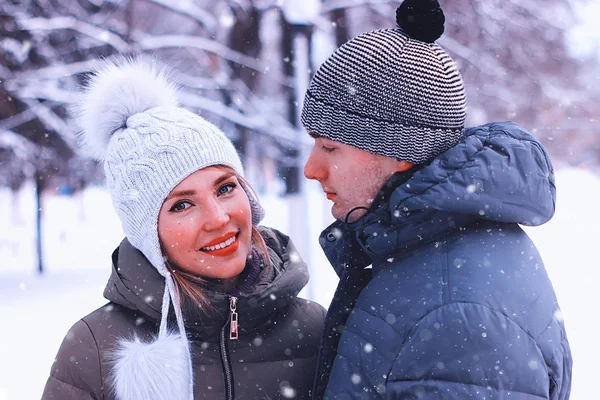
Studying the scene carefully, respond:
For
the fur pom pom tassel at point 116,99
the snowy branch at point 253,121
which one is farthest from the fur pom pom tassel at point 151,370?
the snowy branch at point 253,121

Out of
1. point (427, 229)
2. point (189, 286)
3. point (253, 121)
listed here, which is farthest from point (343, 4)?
point (427, 229)

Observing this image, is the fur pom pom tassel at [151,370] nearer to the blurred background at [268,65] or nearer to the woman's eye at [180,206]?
the woman's eye at [180,206]

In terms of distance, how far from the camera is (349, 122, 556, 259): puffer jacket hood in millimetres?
1550

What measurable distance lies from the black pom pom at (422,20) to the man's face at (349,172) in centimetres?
36

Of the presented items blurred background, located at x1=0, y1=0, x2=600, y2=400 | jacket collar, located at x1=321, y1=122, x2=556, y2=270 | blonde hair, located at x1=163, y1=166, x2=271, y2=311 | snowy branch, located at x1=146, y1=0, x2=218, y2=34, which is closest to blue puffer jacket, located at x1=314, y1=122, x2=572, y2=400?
jacket collar, located at x1=321, y1=122, x2=556, y2=270

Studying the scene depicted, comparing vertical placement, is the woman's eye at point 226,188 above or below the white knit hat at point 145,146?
below

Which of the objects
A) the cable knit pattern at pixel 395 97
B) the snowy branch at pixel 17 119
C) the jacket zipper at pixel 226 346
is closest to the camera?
the cable knit pattern at pixel 395 97

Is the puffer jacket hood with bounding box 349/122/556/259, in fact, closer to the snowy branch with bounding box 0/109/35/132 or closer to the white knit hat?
the white knit hat

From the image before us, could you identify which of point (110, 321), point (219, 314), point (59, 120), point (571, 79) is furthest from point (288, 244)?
point (571, 79)

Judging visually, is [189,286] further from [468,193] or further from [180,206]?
[468,193]

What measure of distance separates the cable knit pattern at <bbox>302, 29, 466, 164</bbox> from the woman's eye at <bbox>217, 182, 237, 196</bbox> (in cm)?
61

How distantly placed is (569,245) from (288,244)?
7.01m

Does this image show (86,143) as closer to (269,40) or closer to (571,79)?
(269,40)

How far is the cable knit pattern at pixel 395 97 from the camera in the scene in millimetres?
1681
